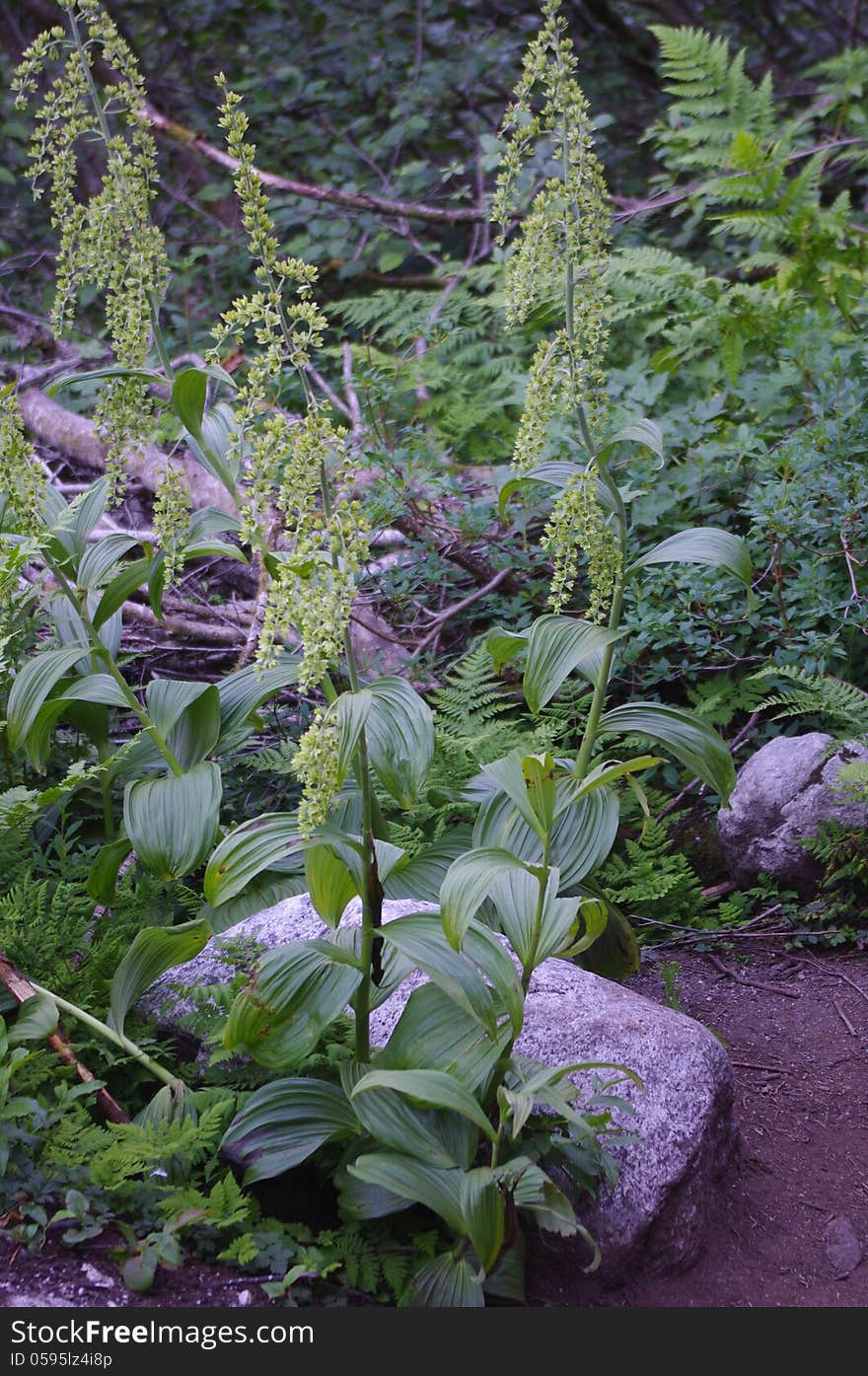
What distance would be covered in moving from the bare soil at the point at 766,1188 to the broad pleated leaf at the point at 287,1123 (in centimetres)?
26

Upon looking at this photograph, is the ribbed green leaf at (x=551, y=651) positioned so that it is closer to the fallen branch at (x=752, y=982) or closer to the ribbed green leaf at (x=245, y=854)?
the ribbed green leaf at (x=245, y=854)

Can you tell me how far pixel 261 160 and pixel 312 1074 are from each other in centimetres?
825

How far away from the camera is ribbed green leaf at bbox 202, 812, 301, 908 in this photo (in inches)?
92.6

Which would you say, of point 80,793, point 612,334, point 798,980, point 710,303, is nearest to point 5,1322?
point 80,793

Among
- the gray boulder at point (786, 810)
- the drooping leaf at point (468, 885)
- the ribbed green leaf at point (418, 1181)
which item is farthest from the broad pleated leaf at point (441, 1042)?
the gray boulder at point (786, 810)

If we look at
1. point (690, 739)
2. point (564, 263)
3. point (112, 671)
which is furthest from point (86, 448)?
point (690, 739)

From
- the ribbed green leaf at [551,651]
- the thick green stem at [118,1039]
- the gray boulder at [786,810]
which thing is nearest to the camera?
the thick green stem at [118,1039]

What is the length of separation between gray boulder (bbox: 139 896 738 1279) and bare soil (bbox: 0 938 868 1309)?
8 centimetres

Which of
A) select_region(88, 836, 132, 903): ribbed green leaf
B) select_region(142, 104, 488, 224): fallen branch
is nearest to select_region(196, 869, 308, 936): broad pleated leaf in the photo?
select_region(88, 836, 132, 903): ribbed green leaf

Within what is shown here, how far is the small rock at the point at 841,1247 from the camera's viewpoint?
248cm

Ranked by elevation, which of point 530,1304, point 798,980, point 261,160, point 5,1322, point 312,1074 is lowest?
point 798,980

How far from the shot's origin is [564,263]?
253cm

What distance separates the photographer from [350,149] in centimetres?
868

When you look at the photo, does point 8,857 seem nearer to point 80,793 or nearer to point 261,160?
point 80,793
